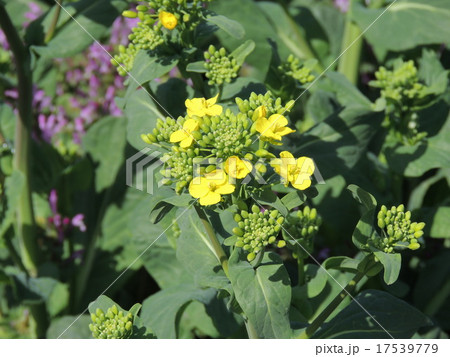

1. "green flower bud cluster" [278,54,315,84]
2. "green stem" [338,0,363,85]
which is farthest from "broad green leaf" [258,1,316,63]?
"green flower bud cluster" [278,54,315,84]

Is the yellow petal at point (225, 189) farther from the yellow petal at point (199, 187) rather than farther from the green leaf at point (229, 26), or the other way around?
the green leaf at point (229, 26)

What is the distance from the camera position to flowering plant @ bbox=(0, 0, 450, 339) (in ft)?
4.77

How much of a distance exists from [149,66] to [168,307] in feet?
2.50

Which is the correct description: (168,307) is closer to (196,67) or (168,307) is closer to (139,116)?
(139,116)

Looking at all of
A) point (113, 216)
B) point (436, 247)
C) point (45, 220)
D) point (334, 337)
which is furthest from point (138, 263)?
point (436, 247)

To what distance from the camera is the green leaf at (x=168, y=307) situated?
189 cm

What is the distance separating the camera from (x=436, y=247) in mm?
2520

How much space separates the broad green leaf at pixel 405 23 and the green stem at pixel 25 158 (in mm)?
1345

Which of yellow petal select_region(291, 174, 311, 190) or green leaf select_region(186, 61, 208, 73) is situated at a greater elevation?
green leaf select_region(186, 61, 208, 73)

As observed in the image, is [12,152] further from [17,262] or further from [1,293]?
[1,293]

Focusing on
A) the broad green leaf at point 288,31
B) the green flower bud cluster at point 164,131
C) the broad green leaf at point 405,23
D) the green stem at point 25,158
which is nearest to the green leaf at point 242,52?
the green flower bud cluster at point 164,131

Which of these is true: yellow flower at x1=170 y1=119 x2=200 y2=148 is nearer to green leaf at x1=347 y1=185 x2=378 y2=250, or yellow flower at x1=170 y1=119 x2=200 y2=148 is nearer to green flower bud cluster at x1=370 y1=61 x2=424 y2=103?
green leaf at x1=347 y1=185 x2=378 y2=250

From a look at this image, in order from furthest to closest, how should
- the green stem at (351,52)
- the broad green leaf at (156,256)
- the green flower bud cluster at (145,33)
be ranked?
1. the green stem at (351,52)
2. the broad green leaf at (156,256)
3. the green flower bud cluster at (145,33)

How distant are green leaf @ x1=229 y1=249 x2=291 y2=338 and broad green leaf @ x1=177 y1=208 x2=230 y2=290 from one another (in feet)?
0.35
